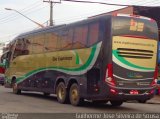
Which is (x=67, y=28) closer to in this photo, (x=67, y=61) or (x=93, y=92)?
(x=67, y=61)

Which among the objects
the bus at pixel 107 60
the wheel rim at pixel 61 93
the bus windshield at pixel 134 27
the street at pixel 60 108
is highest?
the bus windshield at pixel 134 27

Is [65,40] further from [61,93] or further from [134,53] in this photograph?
[134,53]

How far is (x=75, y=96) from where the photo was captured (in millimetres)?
20641

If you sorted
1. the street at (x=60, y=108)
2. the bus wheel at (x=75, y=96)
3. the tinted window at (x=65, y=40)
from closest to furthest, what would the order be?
the street at (x=60, y=108) < the bus wheel at (x=75, y=96) < the tinted window at (x=65, y=40)

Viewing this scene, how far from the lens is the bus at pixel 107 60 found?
18.6m

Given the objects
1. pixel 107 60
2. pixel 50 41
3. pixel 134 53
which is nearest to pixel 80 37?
pixel 107 60

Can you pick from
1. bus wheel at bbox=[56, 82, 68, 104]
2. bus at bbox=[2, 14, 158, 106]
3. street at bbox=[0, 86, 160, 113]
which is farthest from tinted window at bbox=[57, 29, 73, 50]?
street at bbox=[0, 86, 160, 113]

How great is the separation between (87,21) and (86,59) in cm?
162

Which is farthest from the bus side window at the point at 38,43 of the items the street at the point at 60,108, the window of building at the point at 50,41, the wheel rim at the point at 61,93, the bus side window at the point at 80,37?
the bus side window at the point at 80,37

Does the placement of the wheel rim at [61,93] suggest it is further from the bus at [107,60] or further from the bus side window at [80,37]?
the bus side window at [80,37]

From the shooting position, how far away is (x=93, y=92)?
63.1 ft

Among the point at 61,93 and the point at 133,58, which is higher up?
the point at 133,58

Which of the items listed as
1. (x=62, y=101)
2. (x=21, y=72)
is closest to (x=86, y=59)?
(x=62, y=101)

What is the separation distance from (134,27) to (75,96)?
13.2 ft
